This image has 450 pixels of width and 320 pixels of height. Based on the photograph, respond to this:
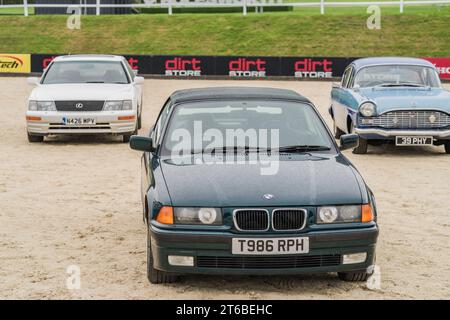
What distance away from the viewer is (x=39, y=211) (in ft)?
32.7

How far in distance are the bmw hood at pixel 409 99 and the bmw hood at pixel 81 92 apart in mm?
4252

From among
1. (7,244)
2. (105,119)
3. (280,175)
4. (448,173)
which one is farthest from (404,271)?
(105,119)

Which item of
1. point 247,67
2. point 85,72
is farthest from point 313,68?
point 85,72

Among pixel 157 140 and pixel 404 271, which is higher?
pixel 157 140

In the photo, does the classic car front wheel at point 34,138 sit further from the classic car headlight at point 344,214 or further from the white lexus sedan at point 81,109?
the classic car headlight at point 344,214

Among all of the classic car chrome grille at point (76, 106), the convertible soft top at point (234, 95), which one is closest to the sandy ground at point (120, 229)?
the classic car chrome grille at point (76, 106)

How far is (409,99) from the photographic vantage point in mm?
14492

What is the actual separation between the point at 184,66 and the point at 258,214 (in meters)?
27.9

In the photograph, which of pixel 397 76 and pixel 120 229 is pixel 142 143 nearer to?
pixel 120 229

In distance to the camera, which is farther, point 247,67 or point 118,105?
point 247,67

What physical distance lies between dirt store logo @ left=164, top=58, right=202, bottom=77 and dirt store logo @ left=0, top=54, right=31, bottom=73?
5421mm

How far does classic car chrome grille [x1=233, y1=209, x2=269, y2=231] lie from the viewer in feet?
21.0

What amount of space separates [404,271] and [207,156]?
72.4 inches
